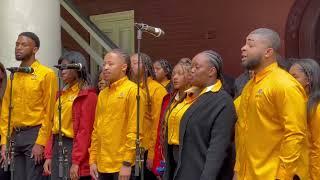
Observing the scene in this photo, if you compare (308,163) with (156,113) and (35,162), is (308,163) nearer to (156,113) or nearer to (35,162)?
(156,113)

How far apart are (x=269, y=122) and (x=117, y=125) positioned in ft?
5.32

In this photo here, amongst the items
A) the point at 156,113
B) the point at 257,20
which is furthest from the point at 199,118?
the point at 257,20

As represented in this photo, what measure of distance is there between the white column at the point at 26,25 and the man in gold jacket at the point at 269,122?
3647 millimetres

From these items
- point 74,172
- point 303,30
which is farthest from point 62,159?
point 303,30

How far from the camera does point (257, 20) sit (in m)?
9.15

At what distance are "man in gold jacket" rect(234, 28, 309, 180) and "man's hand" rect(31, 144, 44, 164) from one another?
93.0 inches

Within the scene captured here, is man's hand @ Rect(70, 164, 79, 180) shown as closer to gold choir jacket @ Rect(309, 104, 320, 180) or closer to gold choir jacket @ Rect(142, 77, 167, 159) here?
gold choir jacket @ Rect(142, 77, 167, 159)

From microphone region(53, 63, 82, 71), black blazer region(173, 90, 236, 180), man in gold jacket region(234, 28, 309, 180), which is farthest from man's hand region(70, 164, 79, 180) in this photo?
man in gold jacket region(234, 28, 309, 180)

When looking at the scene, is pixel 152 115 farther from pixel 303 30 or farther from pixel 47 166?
pixel 303 30

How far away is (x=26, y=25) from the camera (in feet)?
24.0

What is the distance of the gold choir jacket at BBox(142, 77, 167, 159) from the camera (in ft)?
19.2

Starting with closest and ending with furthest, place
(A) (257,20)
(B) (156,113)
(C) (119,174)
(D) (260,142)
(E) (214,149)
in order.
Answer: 1. (D) (260,142)
2. (E) (214,149)
3. (C) (119,174)
4. (B) (156,113)
5. (A) (257,20)

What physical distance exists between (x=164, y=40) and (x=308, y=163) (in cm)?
652

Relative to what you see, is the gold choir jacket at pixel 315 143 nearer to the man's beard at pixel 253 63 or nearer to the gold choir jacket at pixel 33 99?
the man's beard at pixel 253 63
